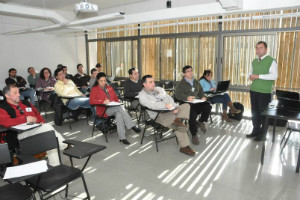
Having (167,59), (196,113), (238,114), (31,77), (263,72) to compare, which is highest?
(167,59)

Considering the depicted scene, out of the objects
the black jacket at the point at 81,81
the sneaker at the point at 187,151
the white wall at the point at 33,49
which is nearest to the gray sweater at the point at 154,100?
the sneaker at the point at 187,151

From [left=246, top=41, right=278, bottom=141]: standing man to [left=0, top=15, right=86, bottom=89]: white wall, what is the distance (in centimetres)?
728

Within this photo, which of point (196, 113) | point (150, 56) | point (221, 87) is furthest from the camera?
point (150, 56)

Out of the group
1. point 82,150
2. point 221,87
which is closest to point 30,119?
point 82,150

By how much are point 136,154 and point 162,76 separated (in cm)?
395

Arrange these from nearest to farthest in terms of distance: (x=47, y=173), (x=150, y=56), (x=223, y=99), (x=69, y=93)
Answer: (x=47, y=173), (x=69, y=93), (x=223, y=99), (x=150, y=56)

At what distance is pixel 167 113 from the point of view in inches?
160

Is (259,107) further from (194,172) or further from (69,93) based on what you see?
(69,93)

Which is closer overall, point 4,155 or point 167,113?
point 4,155

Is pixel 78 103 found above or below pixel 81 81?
below

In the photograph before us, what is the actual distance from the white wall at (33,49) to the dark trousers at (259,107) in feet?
24.1

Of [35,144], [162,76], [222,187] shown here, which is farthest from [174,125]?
[162,76]

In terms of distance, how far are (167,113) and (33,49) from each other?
6.53m

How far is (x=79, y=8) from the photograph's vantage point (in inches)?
145
